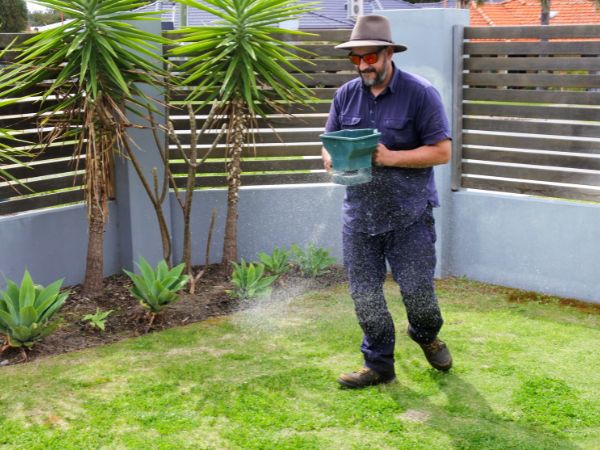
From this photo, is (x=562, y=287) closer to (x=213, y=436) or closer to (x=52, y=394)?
(x=213, y=436)

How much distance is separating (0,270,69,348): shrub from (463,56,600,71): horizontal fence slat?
138 inches

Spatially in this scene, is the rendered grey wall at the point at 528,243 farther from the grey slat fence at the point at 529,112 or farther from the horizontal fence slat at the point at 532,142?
the horizontal fence slat at the point at 532,142

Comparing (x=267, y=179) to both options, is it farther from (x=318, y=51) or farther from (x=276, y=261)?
(x=318, y=51)

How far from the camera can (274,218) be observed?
23.7 feet

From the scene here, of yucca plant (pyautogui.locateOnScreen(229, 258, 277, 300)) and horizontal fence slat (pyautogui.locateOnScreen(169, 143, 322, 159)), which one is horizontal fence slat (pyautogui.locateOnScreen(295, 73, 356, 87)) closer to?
horizontal fence slat (pyautogui.locateOnScreen(169, 143, 322, 159))

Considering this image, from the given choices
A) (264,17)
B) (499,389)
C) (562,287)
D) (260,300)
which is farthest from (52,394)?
(562,287)

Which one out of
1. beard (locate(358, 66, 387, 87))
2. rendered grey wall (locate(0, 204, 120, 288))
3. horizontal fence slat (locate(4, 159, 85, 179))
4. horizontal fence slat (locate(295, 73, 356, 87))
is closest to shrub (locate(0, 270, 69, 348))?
rendered grey wall (locate(0, 204, 120, 288))

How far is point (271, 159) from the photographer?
23.7 feet

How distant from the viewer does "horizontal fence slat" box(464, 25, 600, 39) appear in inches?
240

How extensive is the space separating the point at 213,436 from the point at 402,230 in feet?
4.58

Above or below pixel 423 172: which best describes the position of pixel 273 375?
below

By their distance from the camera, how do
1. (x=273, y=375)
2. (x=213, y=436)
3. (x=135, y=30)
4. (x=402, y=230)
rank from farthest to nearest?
(x=135, y=30) → (x=273, y=375) → (x=402, y=230) → (x=213, y=436)

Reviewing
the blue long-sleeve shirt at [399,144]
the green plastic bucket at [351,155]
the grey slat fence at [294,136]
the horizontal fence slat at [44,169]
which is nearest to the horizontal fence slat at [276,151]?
the grey slat fence at [294,136]

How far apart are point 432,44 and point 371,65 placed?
233cm
